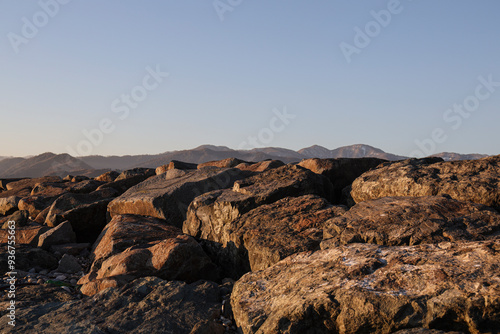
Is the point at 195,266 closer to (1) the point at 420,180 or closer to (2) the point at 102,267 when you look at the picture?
(2) the point at 102,267

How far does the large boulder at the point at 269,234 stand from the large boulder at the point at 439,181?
715 mm

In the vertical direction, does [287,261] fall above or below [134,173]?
below

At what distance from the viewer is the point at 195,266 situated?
5441mm

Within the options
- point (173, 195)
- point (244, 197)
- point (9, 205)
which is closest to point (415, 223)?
point (244, 197)

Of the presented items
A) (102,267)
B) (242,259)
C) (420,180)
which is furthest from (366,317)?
(102,267)

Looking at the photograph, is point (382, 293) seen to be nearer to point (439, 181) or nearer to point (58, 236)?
point (439, 181)

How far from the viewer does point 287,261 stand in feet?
14.4

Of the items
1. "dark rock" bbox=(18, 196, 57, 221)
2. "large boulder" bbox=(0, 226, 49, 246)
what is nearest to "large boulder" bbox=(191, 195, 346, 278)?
"large boulder" bbox=(0, 226, 49, 246)

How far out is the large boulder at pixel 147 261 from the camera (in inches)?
204

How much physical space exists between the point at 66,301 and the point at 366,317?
3.37 metres

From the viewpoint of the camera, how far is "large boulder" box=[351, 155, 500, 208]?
4848mm

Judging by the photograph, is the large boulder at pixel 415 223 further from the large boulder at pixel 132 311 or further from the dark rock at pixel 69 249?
the dark rock at pixel 69 249

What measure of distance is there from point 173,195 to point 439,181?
4.85 m

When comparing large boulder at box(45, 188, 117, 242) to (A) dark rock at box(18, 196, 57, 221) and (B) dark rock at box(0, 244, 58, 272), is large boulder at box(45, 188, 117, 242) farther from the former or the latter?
(A) dark rock at box(18, 196, 57, 221)
